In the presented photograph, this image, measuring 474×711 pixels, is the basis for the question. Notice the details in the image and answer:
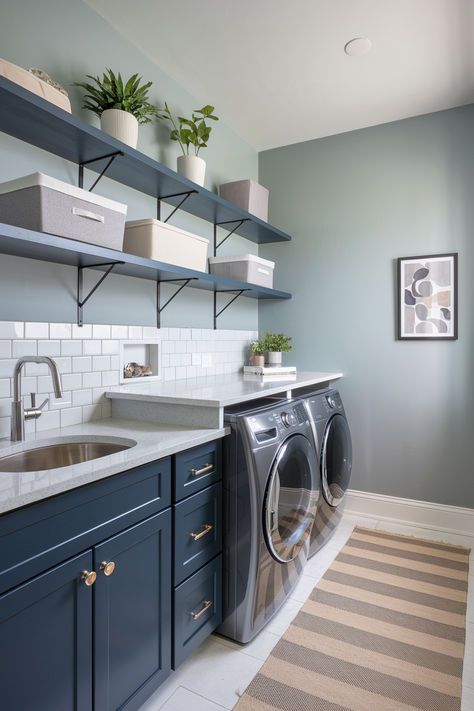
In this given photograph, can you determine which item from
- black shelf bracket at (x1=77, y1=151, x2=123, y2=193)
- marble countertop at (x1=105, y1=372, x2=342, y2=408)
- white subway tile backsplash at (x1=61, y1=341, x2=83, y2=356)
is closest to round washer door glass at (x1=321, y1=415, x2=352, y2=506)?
marble countertop at (x1=105, y1=372, x2=342, y2=408)

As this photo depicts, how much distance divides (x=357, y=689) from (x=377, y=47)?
2.82 m

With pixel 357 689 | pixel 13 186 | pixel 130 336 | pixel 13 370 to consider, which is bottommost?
pixel 357 689

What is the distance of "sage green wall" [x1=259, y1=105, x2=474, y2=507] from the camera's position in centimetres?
274

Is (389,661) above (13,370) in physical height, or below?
below

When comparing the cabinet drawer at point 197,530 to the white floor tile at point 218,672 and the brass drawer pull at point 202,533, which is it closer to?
the brass drawer pull at point 202,533

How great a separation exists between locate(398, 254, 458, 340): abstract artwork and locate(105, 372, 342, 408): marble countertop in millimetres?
839

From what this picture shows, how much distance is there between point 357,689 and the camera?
156cm

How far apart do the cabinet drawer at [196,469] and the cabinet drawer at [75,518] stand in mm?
64

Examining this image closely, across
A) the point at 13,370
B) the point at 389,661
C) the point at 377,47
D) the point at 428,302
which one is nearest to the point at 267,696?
the point at 389,661

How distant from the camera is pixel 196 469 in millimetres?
1602

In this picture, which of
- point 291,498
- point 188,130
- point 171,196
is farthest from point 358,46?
point 291,498

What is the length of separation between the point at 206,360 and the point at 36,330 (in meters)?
1.21

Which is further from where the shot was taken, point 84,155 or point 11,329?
point 84,155

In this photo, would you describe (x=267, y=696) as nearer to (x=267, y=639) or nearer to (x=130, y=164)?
(x=267, y=639)
